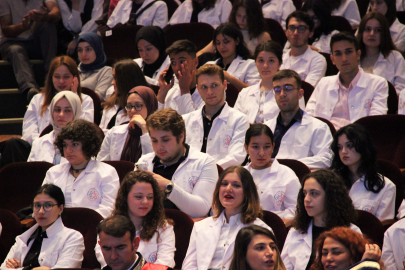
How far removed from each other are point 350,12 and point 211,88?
114 inches

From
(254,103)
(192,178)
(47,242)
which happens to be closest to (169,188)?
(192,178)

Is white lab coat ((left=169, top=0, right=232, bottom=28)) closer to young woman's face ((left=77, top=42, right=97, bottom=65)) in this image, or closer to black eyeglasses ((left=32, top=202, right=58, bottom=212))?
young woman's face ((left=77, top=42, right=97, bottom=65))

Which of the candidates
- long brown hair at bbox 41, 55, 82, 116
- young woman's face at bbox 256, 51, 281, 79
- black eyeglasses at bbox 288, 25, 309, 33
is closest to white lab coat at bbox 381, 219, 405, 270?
young woman's face at bbox 256, 51, 281, 79

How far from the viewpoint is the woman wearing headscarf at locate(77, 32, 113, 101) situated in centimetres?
569

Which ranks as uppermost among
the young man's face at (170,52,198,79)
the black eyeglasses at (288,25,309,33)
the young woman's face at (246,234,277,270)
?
the black eyeglasses at (288,25,309,33)

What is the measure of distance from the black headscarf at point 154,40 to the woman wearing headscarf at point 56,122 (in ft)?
4.38

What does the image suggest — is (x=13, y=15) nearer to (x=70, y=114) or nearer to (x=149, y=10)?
(x=149, y=10)

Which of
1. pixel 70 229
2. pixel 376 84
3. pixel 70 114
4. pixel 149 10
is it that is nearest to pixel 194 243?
pixel 70 229

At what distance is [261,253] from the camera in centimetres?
269

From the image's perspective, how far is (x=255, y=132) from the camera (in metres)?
3.67

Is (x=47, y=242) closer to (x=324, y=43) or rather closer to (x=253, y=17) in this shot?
(x=253, y=17)

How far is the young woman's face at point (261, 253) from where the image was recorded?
267 centimetres

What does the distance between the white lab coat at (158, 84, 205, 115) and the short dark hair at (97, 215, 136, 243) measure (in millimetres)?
2000

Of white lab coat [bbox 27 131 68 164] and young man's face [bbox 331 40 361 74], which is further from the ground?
young man's face [bbox 331 40 361 74]
